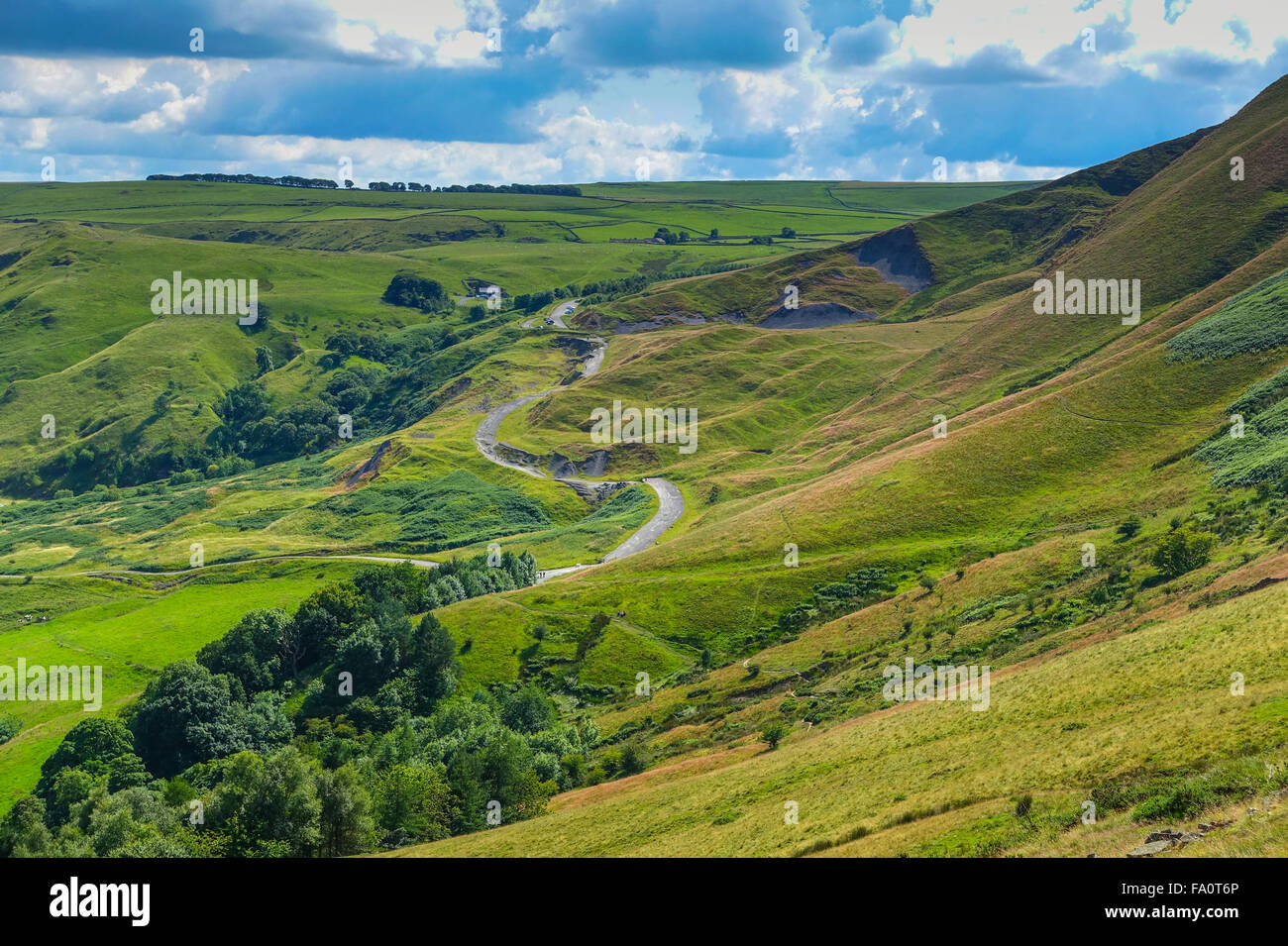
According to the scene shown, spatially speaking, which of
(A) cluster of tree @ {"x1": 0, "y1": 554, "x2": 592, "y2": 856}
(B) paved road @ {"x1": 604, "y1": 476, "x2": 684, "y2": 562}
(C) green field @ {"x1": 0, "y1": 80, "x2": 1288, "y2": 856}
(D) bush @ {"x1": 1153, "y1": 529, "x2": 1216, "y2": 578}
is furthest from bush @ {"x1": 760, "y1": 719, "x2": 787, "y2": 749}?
(B) paved road @ {"x1": 604, "y1": 476, "x2": 684, "y2": 562}

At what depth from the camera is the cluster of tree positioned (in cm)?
5981

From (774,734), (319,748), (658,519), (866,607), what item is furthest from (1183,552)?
(658,519)

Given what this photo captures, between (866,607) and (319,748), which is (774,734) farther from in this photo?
(319,748)

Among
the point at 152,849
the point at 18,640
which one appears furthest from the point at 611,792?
the point at 18,640

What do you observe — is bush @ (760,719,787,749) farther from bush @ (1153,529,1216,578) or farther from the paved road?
the paved road

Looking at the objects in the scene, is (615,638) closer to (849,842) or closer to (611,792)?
(611,792)

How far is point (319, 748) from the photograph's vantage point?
85.5 metres

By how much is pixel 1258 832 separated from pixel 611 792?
44.6m

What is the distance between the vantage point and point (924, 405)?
17350cm

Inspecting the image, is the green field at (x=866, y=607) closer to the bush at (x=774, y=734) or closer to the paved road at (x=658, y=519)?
the bush at (x=774, y=734)

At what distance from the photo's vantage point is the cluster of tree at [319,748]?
2355 inches

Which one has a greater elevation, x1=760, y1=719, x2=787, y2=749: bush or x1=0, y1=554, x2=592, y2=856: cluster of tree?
x1=760, y1=719, x2=787, y2=749: bush
